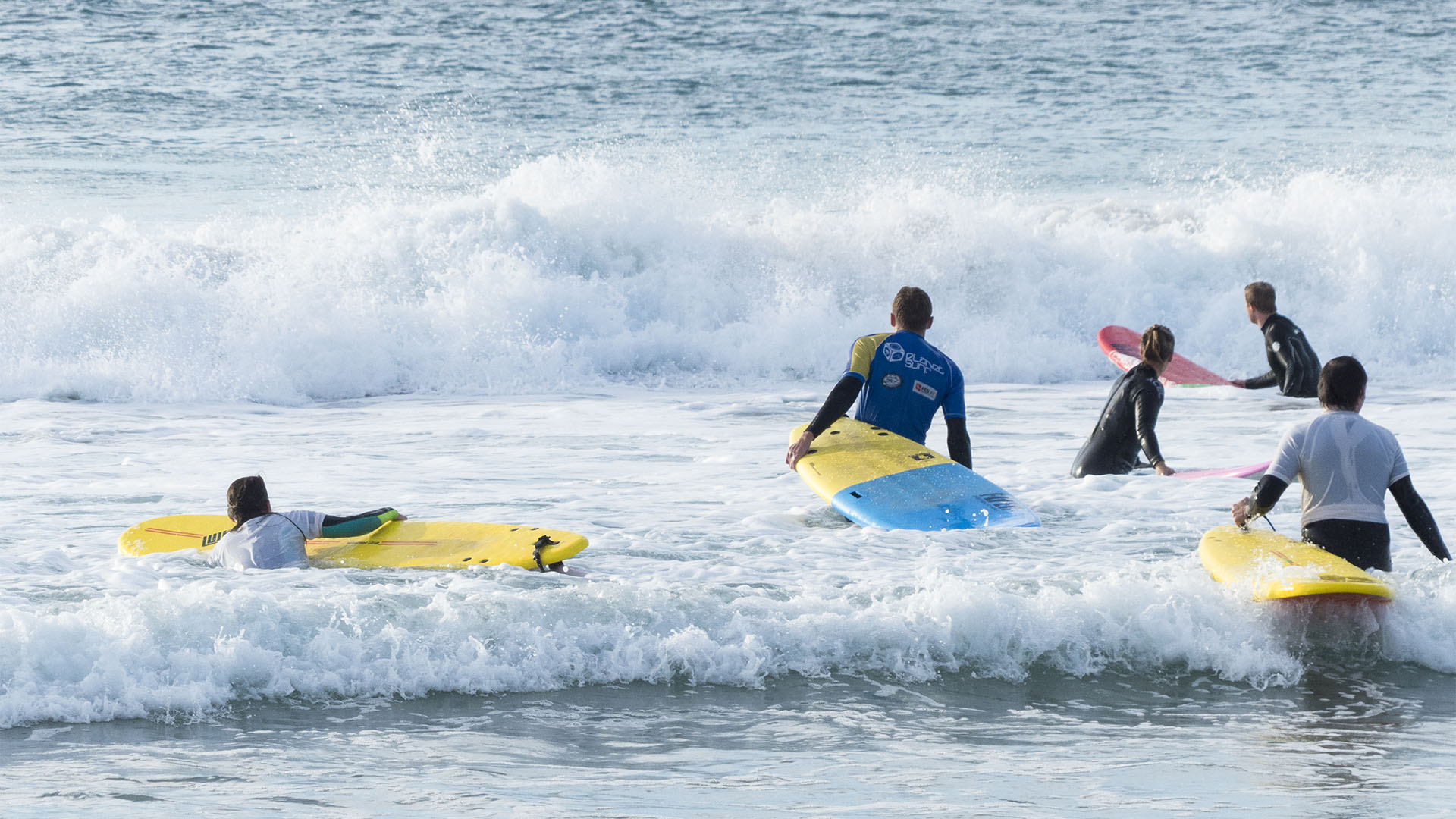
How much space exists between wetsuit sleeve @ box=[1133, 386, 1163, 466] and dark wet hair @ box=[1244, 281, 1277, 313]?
298 centimetres

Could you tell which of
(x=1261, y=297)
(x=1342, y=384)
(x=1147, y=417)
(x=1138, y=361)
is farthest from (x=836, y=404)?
(x=1138, y=361)

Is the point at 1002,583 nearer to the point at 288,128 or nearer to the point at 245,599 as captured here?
the point at 245,599

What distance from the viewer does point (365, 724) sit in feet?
13.3

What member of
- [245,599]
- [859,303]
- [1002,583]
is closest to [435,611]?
[245,599]

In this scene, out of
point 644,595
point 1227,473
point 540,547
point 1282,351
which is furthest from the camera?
Result: point 1282,351

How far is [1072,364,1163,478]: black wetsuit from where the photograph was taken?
6527mm

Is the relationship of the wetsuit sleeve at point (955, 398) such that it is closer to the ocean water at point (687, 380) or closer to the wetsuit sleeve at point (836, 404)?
the wetsuit sleeve at point (836, 404)

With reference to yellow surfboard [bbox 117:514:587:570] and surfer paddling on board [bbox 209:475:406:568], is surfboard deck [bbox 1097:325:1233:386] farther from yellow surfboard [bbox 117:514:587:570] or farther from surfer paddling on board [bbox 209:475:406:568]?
surfer paddling on board [bbox 209:475:406:568]

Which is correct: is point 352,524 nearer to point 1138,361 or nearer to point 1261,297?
point 1261,297

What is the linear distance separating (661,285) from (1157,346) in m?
8.89

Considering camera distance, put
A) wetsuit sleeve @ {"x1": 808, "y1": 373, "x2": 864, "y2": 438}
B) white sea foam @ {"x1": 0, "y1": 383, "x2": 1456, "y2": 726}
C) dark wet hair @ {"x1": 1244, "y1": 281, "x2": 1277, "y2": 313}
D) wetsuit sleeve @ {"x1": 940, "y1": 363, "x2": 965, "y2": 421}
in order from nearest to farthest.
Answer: white sea foam @ {"x1": 0, "y1": 383, "x2": 1456, "y2": 726} < wetsuit sleeve @ {"x1": 808, "y1": 373, "x2": 864, "y2": 438} < wetsuit sleeve @ {"x1": 940, "y1": 363, "x2": 965, "y2": 421} < dark wet hair @ {"x1": 1244, "y1": 281, "x2": 1277, "y2": 313}

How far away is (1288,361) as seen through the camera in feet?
30.6

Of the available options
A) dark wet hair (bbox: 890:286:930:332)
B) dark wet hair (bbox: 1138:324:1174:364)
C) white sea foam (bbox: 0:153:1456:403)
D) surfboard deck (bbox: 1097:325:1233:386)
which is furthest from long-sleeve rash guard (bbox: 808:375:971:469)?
white sea foam (bbox: 0:153:1456:403)

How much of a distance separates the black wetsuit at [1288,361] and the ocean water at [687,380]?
0.53 metres
